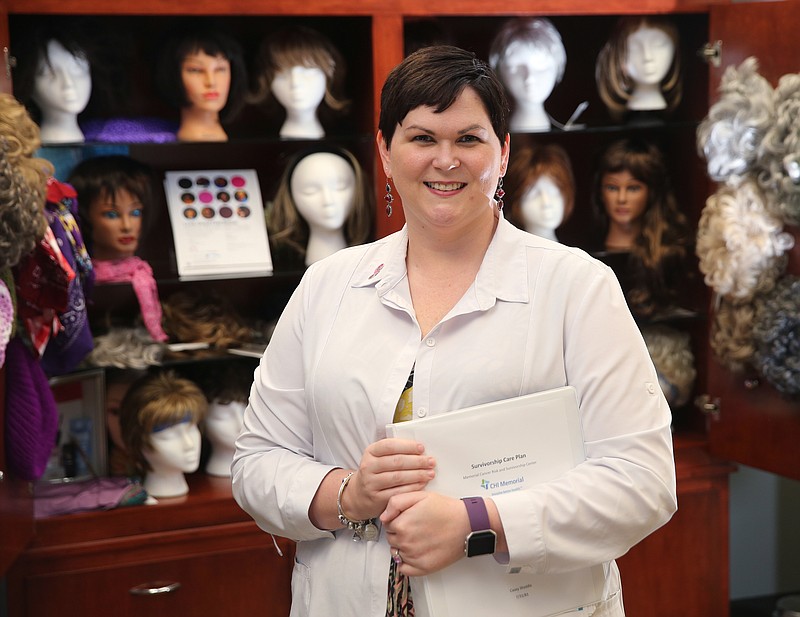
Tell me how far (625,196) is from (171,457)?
1559mm

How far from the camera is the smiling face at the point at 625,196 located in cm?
318

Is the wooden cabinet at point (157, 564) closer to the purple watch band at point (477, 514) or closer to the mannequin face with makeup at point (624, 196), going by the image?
the mannequin face with makeup at point (624, 196)

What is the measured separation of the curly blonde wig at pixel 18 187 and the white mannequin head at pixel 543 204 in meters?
1.46

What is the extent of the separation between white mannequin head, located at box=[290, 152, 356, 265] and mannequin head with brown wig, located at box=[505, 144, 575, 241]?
0.51 metres

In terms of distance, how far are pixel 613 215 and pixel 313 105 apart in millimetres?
993

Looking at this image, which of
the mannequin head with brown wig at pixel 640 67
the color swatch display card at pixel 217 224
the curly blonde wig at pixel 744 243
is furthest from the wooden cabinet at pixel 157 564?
the mannequin head with brown wig at pixel 640 67

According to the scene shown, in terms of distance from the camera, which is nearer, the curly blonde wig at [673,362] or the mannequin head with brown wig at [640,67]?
the mannequin head with brown wig at [640,67]

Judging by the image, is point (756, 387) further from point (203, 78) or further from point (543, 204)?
point (203, 78)

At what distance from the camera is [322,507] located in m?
1.52

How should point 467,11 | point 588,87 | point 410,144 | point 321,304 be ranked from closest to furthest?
point 410,144, point 321,304, point 467,11, point 588,87

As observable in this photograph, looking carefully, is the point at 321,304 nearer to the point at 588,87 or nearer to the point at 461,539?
the point at 461,539

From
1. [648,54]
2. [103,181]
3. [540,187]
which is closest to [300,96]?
[103,181]

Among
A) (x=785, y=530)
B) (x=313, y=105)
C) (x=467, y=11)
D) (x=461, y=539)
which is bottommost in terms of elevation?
(x=785, y=530)

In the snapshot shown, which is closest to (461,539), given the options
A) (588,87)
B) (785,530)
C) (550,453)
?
(550,453)
